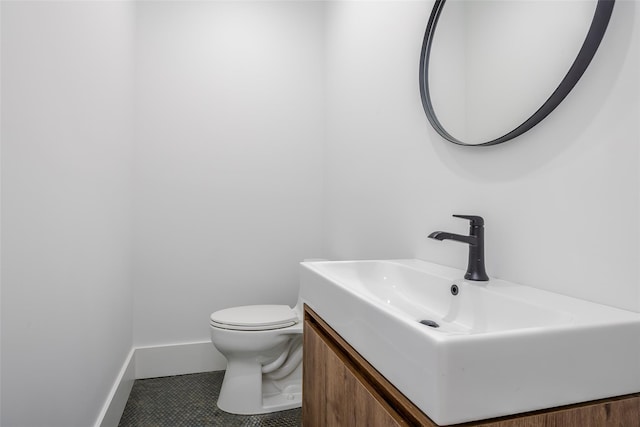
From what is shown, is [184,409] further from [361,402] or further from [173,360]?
[361,402]

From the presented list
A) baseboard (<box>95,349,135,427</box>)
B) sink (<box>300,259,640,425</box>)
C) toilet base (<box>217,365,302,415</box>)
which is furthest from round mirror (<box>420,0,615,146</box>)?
baseboard (<box>95,349,135,427</box>)

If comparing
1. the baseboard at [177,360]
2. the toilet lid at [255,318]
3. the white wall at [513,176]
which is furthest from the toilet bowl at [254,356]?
the white wall at [513,176]

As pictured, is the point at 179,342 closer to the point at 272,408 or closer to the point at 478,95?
the point at 272,408

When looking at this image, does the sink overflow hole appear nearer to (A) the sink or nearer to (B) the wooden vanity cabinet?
(A) the sink

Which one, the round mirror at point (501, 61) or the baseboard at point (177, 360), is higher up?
the round mirror at point (501, 61)

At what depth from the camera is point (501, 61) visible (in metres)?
1.05

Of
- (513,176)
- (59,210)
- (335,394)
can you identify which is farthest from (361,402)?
(59,210)

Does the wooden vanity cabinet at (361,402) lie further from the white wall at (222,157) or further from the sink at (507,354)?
the white wall at (222,157)

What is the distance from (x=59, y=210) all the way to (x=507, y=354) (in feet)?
3.74

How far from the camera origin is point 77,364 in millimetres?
1182

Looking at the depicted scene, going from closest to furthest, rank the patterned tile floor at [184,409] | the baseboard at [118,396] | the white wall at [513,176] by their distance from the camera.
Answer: the white wall at [513,176] → the baseboard at [118,396] → the patterned tile floor at [184,409]

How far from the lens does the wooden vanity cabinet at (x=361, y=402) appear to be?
0.58 meters

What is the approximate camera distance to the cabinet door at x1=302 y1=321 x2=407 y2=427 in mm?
726

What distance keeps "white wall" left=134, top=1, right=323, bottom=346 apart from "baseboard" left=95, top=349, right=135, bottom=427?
0.21 m
